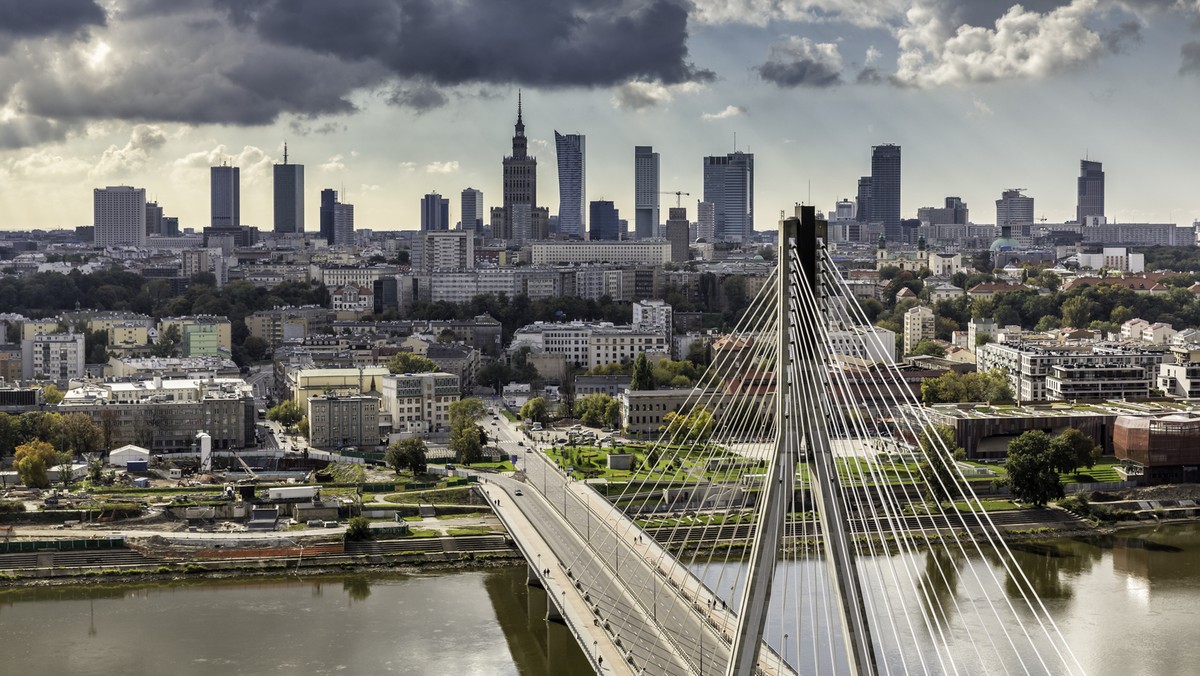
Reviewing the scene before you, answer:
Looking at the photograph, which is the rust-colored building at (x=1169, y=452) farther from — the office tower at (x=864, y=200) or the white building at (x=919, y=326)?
the office tower at (x=864, y=200)

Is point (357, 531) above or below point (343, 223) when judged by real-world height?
below

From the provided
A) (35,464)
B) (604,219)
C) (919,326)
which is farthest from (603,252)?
(35,464)

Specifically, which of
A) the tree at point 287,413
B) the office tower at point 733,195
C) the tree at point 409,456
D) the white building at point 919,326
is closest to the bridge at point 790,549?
the tree at point 409,456

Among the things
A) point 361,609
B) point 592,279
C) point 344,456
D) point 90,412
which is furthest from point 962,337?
point 361,609

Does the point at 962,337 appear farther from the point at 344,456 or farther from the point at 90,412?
the point at 90,412

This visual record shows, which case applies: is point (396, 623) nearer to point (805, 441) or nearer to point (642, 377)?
point (805, 441)

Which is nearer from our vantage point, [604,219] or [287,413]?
[287,413]
